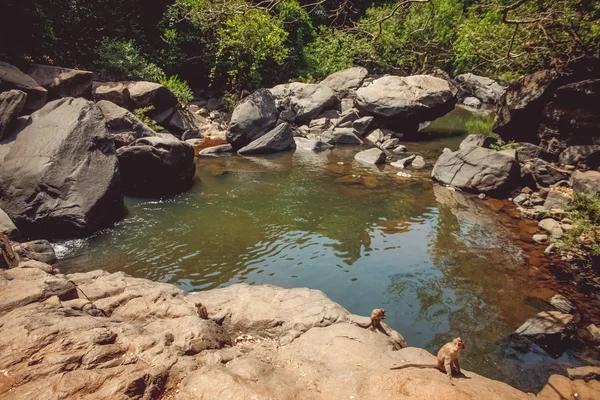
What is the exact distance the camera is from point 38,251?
7.12 m

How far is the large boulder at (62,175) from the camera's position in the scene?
8.48 metres

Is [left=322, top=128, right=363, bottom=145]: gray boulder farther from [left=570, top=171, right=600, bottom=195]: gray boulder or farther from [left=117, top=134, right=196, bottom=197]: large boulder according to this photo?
[left=570, top=171, right=600, bottom=195]: gray boulder

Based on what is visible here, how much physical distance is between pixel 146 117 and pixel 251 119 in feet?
14.6

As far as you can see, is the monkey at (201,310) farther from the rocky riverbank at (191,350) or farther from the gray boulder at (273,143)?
the gray boulder at (273,143)

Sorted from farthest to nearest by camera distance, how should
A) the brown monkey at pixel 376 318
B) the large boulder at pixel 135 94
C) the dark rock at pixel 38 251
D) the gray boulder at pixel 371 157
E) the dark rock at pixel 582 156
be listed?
the gray boulder at pixel 371 157, the large boulder at pixel 135 94, the dark rock at pixel 582 156, the dark rock at pixel 38 251, the brown monkey at pixel 376 318

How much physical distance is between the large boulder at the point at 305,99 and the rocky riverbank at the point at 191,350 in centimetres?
1542

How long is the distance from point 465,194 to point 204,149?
1061cm

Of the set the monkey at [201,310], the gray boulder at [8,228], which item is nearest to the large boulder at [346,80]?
the gray boulder at [8,228]

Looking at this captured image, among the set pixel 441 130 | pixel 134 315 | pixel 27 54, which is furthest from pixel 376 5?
pixel 134 315

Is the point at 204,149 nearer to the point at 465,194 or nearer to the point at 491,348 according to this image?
the point at 465,194

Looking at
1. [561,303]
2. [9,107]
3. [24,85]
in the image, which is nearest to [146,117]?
[24,85]

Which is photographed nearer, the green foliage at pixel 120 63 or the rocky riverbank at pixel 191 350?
the rocky riverbank at pixel 191 350

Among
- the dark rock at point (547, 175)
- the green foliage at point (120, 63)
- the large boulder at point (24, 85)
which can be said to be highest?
the green foliage at point (120, 63)

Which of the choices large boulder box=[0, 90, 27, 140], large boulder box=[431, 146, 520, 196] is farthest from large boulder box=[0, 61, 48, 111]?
large boulder box=[431, 146, 520, 196]
